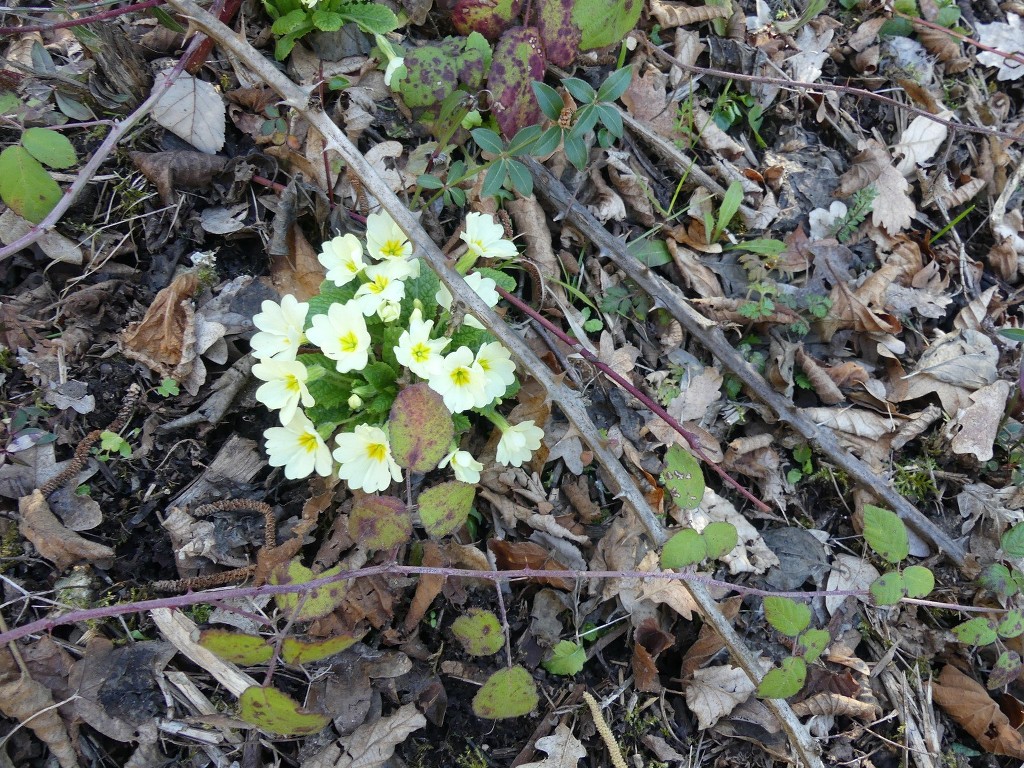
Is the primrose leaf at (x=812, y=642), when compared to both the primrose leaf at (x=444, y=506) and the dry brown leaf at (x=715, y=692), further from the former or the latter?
the primrose leaf at (x=444, y=506)

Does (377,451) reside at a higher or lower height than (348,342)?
lower

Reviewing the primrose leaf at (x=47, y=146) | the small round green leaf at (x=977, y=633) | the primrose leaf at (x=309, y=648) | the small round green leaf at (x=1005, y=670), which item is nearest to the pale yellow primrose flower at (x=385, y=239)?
the primrose leaf at (x=47, y=146)

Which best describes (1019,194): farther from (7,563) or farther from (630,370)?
(7,563)

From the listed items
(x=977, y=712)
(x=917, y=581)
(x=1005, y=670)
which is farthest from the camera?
(x=977, y=712)

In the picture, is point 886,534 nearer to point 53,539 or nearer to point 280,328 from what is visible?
point 280,328

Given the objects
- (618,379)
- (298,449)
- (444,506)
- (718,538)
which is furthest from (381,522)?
(618,379)

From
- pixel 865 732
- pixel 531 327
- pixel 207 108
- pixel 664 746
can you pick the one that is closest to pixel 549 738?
pixel 664 746
